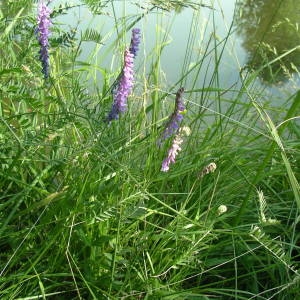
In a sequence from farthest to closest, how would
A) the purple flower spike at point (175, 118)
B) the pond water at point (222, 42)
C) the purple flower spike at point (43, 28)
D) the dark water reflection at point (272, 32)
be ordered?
1. the dark water reflection at point (272, 32)
2. the pond water at point (222, 42)
3. the purple flower spike at point (43, 28)
4. the purple flower spike at point (175, 118)

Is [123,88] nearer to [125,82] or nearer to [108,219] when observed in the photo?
[125,82]

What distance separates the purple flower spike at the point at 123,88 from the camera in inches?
43.2

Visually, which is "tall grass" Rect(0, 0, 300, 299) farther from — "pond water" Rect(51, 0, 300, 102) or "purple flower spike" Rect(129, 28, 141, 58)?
"pond water" Rect(51, 0, 300, 102)

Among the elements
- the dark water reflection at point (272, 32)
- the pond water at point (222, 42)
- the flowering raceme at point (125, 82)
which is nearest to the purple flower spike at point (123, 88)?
the flowering raceme at point (125, 82)

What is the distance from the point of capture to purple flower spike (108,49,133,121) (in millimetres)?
1098

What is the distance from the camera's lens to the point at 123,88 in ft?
3.73

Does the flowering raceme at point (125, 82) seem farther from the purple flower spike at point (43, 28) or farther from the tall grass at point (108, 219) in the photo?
the purple flower spike at point (43, 28)

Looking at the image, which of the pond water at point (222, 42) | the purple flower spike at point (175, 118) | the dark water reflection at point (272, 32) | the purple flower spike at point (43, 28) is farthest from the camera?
the dark water reflection at point (272, 32)

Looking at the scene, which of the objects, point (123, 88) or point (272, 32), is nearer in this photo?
point (123, 88)

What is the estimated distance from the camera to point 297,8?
5.98 metres

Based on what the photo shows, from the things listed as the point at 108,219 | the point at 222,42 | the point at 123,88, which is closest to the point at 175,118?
the point at 123,88

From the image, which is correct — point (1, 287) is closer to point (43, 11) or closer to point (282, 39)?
point (43, 11)

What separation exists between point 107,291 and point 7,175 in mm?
379

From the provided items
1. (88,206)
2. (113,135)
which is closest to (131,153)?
(113,135)
